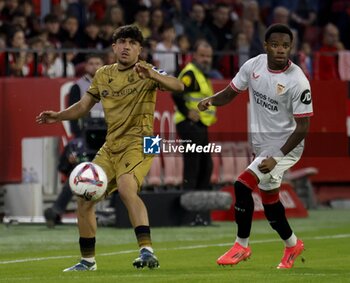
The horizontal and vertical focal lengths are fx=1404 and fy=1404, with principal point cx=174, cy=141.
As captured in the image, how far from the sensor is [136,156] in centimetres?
1224

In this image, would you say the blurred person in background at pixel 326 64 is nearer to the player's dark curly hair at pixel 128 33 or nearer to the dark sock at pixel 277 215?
the dark sock at pixel 277 215

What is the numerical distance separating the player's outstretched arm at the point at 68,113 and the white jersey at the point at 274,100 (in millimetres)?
1395

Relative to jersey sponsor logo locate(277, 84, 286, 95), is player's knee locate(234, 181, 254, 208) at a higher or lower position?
lower

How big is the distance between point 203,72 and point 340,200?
6.14 m

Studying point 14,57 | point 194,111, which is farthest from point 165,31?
point 194,111

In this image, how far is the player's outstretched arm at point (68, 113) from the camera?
12438 millimetres

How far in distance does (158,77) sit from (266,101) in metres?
1.14

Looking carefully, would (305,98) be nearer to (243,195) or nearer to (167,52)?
(243,195)

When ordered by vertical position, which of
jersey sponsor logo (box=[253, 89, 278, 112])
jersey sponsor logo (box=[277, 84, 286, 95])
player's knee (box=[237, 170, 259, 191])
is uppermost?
jersey sponsor logo (box=[277, 84, 286, 95])

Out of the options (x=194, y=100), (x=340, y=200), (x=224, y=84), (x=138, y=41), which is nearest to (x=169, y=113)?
(x=224, y=84)

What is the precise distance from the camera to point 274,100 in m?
12.4

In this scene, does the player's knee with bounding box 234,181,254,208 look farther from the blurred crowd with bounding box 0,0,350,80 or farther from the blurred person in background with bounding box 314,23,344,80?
the blurred person in background with bounding box 314,23,344,80

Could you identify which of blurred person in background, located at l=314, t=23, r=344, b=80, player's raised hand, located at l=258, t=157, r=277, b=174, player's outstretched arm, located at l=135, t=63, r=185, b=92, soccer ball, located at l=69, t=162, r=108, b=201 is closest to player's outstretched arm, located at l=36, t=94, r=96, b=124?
soccer ball, located at l=69, t=162, r=108, b=201

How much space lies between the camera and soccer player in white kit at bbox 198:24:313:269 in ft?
40.2
